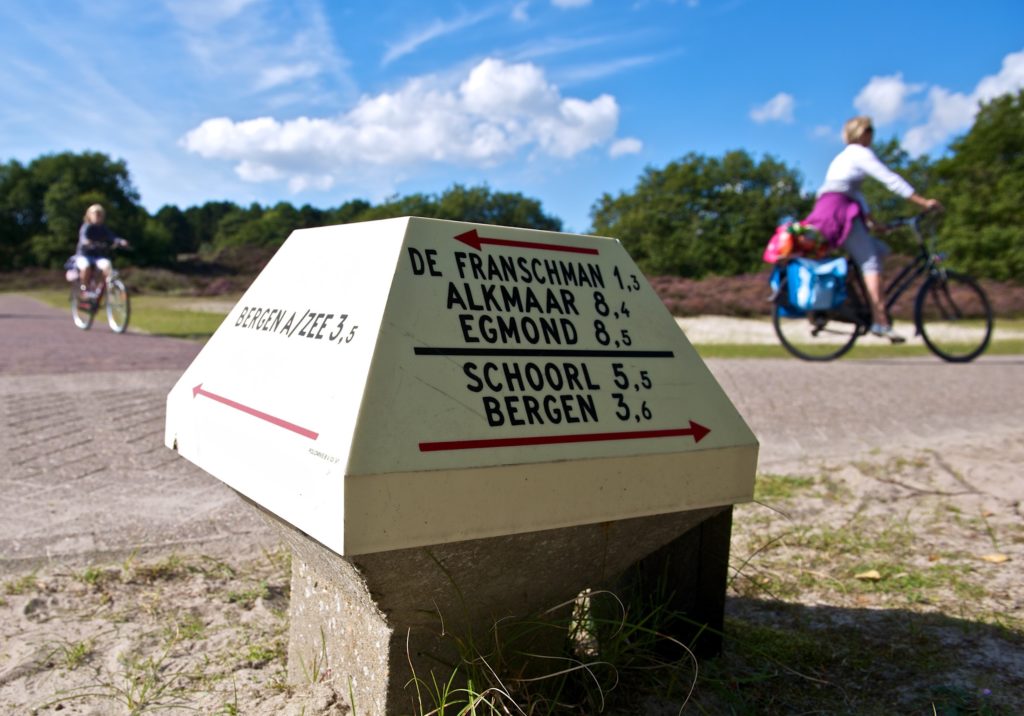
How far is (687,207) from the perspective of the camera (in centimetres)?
4688

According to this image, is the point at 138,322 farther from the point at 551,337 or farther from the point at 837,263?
the point at 551,337

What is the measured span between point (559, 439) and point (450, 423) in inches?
10.3

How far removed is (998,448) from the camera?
4.87 meters

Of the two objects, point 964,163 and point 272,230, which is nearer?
point 964,163

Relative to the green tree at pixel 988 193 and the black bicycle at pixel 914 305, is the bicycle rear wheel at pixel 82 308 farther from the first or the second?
the green tree at pixel 988 193

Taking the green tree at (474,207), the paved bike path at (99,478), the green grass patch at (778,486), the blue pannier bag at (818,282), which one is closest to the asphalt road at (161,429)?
the paved bike path at (99,478)

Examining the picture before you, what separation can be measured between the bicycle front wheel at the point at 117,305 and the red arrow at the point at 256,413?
10.6 m

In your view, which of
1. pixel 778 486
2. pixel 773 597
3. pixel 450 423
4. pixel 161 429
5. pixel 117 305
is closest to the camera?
pixel 450 423

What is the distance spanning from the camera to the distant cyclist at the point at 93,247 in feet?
39.4

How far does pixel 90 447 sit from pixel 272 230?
226 feet

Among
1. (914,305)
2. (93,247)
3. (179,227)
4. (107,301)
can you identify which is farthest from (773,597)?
(179,227)

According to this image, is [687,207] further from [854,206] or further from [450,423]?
[450,423]

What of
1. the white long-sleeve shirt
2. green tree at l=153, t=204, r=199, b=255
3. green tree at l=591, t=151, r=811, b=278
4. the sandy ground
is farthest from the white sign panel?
green tree at l=153, t=204, r=199, b=255

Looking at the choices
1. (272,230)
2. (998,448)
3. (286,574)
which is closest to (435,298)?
(286,574)
